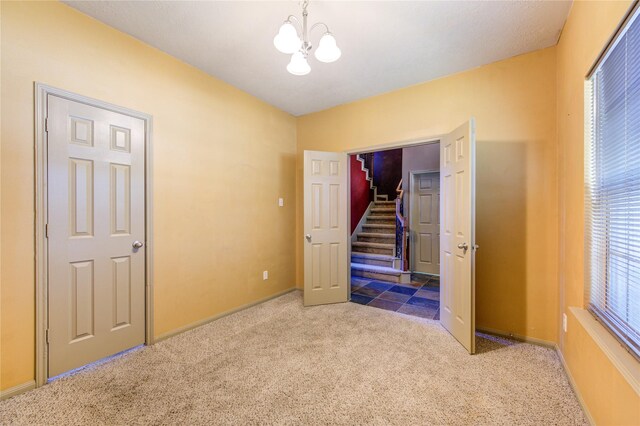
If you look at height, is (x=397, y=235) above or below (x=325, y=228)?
below

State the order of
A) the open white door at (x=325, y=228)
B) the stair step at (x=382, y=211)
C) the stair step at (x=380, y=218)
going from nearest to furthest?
the open white door at (x=325, y=228) < the stair step at (x=380, y=218) < the stair step at (x=382, y=211)

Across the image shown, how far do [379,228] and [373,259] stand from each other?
1.01 meters

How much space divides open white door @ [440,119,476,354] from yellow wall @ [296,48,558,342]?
32cm

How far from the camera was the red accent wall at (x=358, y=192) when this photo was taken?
6.14m

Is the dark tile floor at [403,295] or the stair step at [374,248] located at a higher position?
the stair step at [374,248]

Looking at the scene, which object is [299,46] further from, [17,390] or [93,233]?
[17,390]

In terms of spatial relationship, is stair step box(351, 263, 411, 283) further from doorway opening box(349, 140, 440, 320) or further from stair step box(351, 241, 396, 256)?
stair step box(351, 241, 396, 256)

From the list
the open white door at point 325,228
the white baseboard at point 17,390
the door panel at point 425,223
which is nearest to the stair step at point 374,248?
the door panel at point 425,223

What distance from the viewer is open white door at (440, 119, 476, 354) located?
7.79ft

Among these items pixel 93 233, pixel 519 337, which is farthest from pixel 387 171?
pixel 93 233

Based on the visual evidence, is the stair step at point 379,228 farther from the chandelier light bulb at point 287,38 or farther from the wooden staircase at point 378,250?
the chandelier light bulb at point 287,38

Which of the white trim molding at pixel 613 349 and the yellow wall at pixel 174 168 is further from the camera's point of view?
the yellow wall at pixel 174 168

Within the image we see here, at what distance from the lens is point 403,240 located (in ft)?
15.9

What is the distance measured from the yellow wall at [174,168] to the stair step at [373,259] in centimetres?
178
